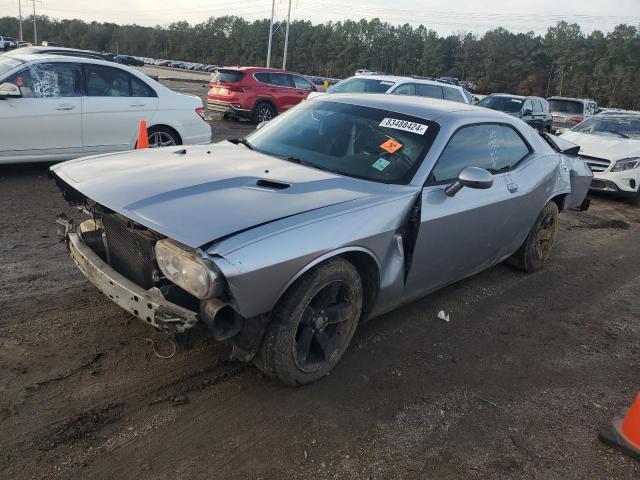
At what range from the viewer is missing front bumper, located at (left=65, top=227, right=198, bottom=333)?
2545mm

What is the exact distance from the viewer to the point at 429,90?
13.5 metres

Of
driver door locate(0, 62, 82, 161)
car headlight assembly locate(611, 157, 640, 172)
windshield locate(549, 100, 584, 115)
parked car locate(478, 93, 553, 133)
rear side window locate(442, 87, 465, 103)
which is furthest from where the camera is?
windshield locate(549, 100, 584, 115)

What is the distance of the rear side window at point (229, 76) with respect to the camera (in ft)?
49.0

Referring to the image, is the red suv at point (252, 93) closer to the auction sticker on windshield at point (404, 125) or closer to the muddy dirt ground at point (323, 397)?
the muddy dirt ground at point (323, 397)

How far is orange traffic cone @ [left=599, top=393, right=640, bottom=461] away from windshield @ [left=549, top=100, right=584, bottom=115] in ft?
66.0

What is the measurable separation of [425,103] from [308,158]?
1.16m

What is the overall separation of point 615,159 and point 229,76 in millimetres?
10297

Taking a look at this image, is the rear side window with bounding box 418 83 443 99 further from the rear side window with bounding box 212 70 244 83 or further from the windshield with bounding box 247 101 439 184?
the windshield with bounding box 247 101 439 184

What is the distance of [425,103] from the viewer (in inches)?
167

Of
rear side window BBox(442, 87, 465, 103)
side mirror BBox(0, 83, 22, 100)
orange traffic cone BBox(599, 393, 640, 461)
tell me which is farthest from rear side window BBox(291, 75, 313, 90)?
orange traffic cone BBox(599, 393, 640, 461)

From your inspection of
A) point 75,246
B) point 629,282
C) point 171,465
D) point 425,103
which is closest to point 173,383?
point 171,465

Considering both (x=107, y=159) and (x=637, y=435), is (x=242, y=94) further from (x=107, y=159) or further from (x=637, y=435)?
(x=637, y=435)

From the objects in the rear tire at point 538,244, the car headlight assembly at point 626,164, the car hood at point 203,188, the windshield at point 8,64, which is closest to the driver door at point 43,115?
the windshield at point 8,64

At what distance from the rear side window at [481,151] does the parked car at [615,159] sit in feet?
18.3
